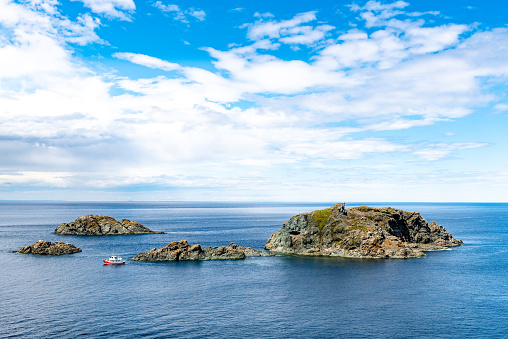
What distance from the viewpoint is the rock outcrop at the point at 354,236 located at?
479 feet

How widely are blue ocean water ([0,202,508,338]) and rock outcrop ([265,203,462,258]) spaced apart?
29.1 feet

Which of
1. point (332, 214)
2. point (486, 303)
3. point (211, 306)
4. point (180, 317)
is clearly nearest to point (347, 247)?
point (332, 214)

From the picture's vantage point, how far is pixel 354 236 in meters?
150

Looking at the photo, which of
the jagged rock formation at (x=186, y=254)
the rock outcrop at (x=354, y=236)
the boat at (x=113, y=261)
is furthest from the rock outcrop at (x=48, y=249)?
the rock outcrop at (x=354, y=236)

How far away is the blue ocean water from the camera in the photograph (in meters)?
68.6

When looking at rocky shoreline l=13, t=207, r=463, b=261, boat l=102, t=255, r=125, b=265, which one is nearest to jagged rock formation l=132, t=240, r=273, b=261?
rocky shoreline l=13, t=207, r=463, b=261

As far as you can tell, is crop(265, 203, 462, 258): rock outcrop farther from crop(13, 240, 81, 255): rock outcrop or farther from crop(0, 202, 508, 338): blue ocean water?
crop(13, 240, 81, 255): rock outcrop

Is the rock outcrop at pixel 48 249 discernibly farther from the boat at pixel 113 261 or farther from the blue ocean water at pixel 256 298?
the boat at pixel 113 261

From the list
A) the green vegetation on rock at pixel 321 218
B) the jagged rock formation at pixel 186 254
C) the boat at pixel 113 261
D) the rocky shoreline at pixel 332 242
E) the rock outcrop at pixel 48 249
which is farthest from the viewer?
the green vegetation on rock at pixel 321 218

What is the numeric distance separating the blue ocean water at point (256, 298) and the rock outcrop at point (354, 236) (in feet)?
29.1

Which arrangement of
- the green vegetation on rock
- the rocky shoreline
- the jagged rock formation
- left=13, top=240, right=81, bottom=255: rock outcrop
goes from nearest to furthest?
1. the jagged rock formation
2. the rocky shoreline
3. left=13, top=240, right=81, bottom=255: rock outcrop
4. the green vegetation on rock

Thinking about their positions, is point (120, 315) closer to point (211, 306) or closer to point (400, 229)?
point (211, 306)

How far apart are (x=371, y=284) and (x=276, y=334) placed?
43984mm

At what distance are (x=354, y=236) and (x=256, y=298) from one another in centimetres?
7156
